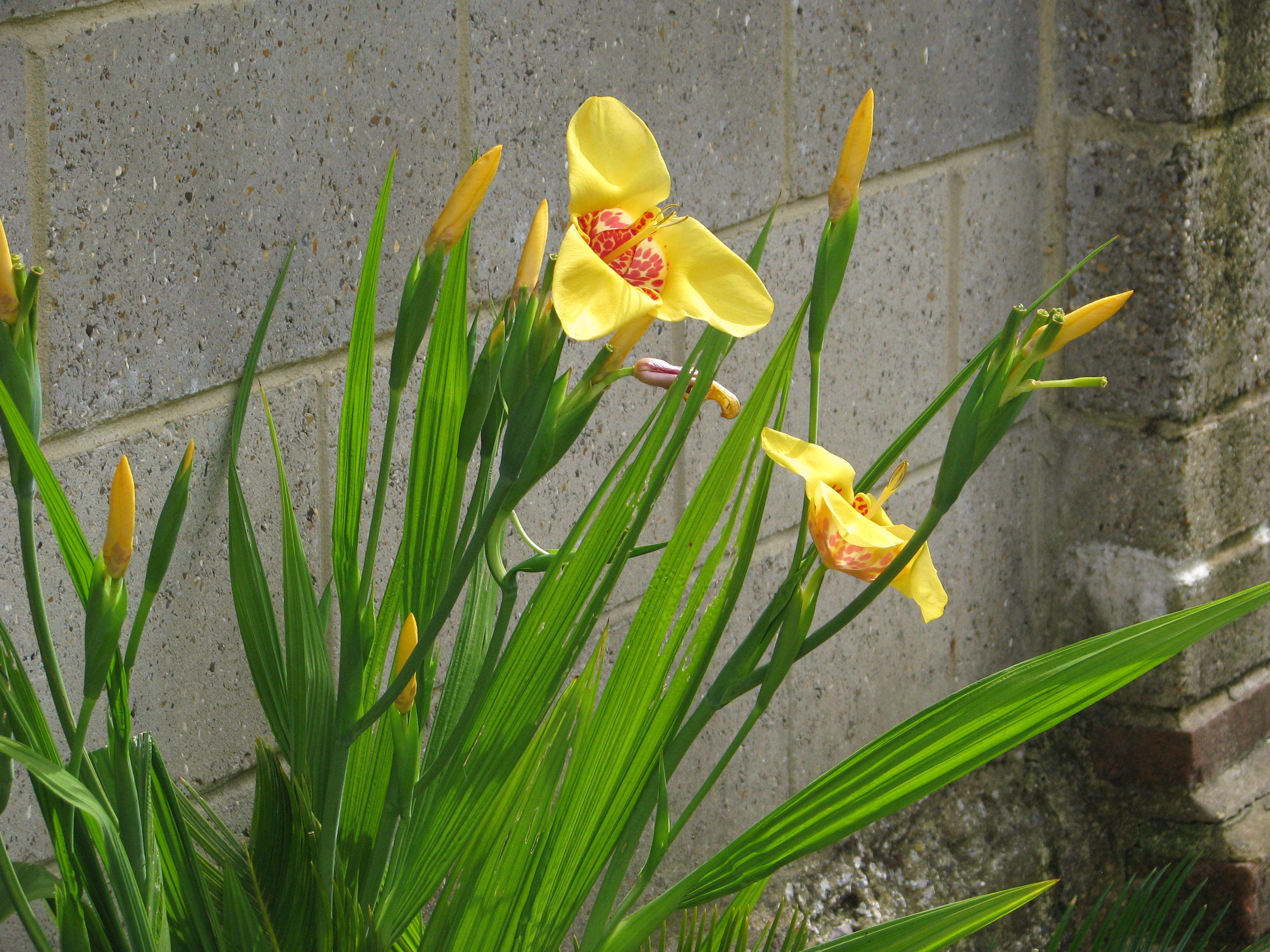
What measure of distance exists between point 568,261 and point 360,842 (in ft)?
1.71

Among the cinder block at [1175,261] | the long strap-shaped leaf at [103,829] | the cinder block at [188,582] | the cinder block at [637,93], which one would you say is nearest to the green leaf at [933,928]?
the long strap-shaped leaf at [103,829]

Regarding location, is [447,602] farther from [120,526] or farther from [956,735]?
[956,735]

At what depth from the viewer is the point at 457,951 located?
2.70 ft

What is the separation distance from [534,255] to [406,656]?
0.25 m

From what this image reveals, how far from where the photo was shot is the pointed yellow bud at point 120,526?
1.89 ft

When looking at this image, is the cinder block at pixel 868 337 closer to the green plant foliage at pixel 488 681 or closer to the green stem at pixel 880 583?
the green plant foliage at pixel 488 681

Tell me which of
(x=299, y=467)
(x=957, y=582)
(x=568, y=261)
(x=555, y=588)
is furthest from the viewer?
(x=957, y=582)

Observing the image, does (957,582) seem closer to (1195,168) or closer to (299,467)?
(1195,168)

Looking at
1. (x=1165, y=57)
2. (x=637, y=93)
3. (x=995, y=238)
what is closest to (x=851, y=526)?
(x=637, y=93)

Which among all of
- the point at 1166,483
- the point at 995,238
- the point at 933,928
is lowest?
the point at 933,928

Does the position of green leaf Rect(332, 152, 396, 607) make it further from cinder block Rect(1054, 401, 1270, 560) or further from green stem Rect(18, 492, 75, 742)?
cinder block Rect(1054, 401, 1270, 560)

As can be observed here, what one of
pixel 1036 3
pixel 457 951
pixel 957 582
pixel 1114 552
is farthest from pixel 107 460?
pixel 1114 552

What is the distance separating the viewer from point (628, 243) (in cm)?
62

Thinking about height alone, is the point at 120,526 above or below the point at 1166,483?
below
